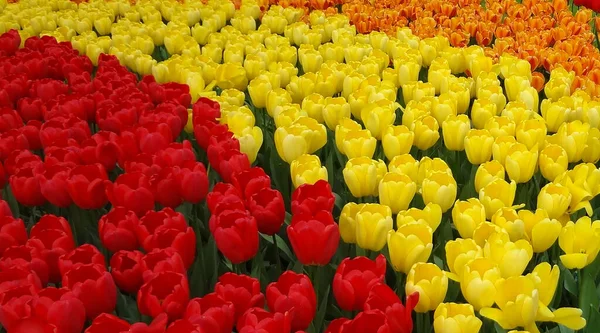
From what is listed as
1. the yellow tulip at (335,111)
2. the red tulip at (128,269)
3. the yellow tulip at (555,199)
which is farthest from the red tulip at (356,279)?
the yellow tulip at (335,111)

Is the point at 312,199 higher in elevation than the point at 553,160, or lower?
higher

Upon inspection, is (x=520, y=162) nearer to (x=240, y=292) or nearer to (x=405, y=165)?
(x=405, y=165)

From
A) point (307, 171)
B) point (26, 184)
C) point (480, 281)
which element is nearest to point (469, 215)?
point (480, 281)

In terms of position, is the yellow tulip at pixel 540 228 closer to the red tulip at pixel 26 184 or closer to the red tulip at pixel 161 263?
the red tulip at pixel 161 263

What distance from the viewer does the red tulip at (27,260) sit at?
5.57 ft

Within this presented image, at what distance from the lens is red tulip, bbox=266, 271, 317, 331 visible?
1523 millimetres

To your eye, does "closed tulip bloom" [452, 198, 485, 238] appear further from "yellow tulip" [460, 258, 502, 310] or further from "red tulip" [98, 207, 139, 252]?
"red tulip" [98, 207, 139, 252]

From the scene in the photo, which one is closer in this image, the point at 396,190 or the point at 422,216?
the point at 422,216

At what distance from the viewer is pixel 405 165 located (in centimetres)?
221

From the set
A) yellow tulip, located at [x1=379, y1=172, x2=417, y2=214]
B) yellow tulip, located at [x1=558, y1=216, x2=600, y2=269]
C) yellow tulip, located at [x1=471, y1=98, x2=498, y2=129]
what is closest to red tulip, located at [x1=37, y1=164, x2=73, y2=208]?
yellow tulip, located at [x1=379, y1=172, x2=417, y2=214]

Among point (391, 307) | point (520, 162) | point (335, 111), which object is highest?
point (391, 307)

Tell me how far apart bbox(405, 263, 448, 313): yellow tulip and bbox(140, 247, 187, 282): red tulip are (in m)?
0.51

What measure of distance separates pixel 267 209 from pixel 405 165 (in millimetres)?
504

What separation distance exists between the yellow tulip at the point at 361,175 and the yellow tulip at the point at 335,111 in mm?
656
